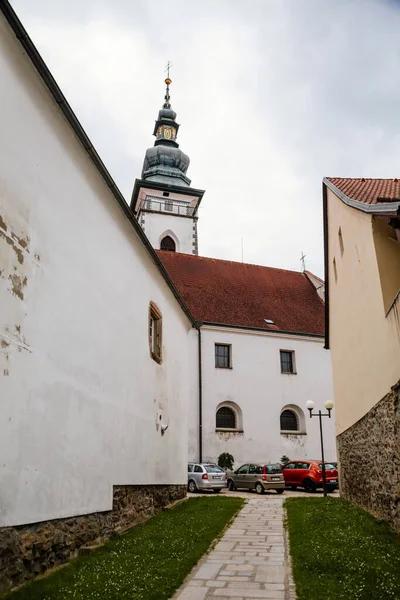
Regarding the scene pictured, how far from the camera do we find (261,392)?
28516 mm

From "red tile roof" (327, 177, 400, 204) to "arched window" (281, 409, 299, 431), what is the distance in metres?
18.2

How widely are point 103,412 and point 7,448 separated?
314 centimetres

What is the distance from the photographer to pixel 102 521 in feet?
27.7

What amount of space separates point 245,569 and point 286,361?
77.9 ft

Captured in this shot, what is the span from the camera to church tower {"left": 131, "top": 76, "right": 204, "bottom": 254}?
4188 cm

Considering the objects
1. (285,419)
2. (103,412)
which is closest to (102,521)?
(103,412)

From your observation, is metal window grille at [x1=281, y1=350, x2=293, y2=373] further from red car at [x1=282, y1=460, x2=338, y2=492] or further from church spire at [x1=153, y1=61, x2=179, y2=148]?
church spire at [x1=153, y1=61, x2=179, y2=148]

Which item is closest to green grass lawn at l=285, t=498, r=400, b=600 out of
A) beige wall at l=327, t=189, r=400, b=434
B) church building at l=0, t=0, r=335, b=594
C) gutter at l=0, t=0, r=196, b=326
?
beige wall at l=327, t=189, r=400, b=434

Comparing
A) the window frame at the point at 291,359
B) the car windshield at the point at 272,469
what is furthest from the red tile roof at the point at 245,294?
the car windshield at the point at 272,469

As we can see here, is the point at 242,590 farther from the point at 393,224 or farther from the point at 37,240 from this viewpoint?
the point at 393,224

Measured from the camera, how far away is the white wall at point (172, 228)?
41.5m

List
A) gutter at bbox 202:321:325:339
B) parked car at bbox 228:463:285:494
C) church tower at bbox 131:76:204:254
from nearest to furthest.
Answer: parked car at bbox 228:463:285:494 → gutter at bbox 202:321:325:339 → church tower at bbox 131:76:204:254

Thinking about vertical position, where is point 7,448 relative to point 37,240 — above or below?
below

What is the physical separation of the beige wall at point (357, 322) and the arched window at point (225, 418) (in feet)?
39.3
